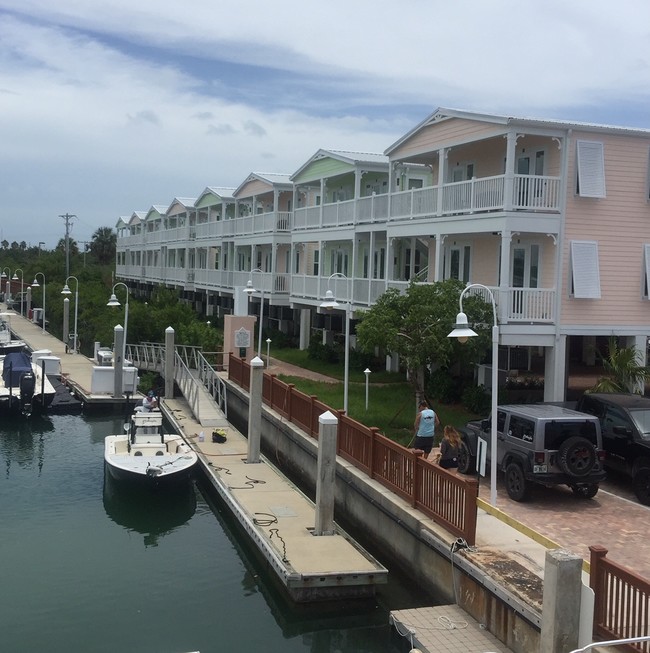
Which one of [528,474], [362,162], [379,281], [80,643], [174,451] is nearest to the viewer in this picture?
[80,643]

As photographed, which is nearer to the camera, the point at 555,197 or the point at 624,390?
the point at 624,390

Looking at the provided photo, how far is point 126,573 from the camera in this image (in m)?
16.4

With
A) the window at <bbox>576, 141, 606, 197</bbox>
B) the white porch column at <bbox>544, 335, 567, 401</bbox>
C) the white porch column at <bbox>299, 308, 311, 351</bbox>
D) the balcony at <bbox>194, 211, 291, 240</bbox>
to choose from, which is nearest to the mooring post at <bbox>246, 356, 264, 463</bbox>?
the white porch column at <bbox>544, 335, 567, 401</bbox>

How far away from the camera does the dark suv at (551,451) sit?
15.4m

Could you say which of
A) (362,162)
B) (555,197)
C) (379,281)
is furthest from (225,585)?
(362,162)

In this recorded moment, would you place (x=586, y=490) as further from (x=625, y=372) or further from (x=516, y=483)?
(x=625, y=372)

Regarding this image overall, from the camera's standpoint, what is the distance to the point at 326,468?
15.9 metres

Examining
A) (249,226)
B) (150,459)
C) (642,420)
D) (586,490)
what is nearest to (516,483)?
(586,490)

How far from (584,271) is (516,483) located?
9.35 meters

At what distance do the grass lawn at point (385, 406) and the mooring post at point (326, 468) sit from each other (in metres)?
5.23

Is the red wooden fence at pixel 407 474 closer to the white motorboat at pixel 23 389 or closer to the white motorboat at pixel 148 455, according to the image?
the white motorboat at pixel 148 455

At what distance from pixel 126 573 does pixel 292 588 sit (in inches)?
160

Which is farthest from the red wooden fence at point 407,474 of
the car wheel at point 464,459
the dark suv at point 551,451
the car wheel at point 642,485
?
the car wheel at point 642,485

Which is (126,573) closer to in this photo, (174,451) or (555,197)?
(174,451)
